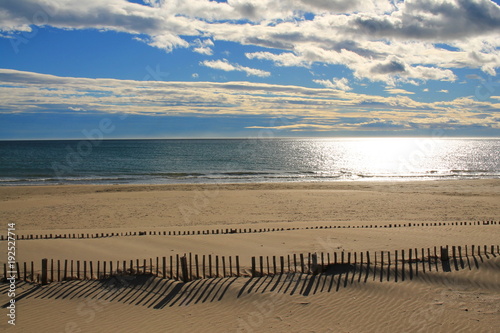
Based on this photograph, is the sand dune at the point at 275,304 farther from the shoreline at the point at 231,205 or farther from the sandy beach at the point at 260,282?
the shoreline at the point at 231,205

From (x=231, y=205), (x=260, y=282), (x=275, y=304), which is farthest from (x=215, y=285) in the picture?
(x=231, y=205)

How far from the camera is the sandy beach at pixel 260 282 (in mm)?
10672

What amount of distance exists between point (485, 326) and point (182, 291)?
8.66m

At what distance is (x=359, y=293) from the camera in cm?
1192

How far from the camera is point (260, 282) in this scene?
12688 mm

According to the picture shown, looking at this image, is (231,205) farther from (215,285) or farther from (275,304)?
(275,304)

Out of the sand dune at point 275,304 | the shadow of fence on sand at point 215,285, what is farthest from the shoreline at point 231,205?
the sand dune at point 275,304

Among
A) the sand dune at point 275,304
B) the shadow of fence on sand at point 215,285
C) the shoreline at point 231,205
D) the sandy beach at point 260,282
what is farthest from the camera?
the shoreline at point 231,205

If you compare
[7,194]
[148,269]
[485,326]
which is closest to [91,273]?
[148,269]

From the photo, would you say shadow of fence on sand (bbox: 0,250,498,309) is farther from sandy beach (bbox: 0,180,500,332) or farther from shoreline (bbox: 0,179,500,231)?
shoreline (bbox: 0,179,500,231)

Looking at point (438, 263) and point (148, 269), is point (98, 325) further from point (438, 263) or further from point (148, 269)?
point (438, 263)

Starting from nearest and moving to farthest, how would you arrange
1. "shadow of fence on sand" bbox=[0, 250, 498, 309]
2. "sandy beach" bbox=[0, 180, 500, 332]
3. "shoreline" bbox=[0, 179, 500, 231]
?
1. "sandy beach" bbox=[0, 180, 500, 332]
2. "shadow of fence on sand" bbox=[0, 250, 498, 309]
3. "shoreline" bbox=[0, 179, 500, 231]

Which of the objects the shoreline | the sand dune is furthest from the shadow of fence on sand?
the shoreline

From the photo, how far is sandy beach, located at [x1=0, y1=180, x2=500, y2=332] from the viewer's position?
1067 centimetres
